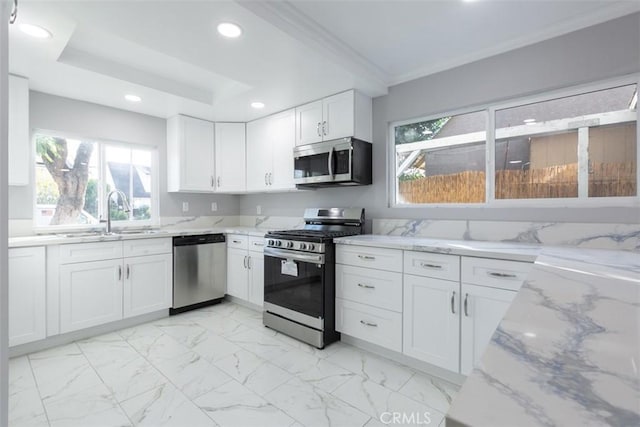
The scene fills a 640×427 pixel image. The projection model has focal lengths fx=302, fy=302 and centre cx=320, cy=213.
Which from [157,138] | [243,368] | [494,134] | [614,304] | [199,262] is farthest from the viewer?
[157,138]

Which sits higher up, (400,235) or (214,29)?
(214,29)

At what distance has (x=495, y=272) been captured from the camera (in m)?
1.87

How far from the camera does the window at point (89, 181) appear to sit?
10.00 feet

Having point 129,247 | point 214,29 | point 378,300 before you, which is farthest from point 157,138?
point 378,300

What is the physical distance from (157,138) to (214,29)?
2.30 metres

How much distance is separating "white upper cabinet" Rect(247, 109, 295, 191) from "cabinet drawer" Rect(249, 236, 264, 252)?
2.12 feet

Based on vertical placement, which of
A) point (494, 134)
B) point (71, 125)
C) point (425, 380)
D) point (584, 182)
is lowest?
point (425, 380)

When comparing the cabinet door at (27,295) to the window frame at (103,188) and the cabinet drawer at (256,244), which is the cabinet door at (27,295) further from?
the cabinet drawer at (256,244)

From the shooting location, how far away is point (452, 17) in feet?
6.75

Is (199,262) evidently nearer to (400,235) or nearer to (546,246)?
(400,235)

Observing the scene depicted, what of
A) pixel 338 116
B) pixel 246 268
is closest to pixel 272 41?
pixel 338 116

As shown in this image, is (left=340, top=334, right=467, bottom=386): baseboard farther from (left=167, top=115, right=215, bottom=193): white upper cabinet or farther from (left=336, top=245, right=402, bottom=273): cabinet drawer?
(left=167, top=115, right=215, bottom=193): white upper cabinet

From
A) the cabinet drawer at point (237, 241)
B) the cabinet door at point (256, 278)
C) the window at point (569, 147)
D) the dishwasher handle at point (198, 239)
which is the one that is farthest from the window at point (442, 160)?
the dishwasher handle at point (198, 239)

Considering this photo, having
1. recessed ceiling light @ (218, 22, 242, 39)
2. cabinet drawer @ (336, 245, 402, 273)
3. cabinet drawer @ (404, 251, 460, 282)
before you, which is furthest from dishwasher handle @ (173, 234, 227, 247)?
cabinet drawer @ (404, 251, 460, 282)
